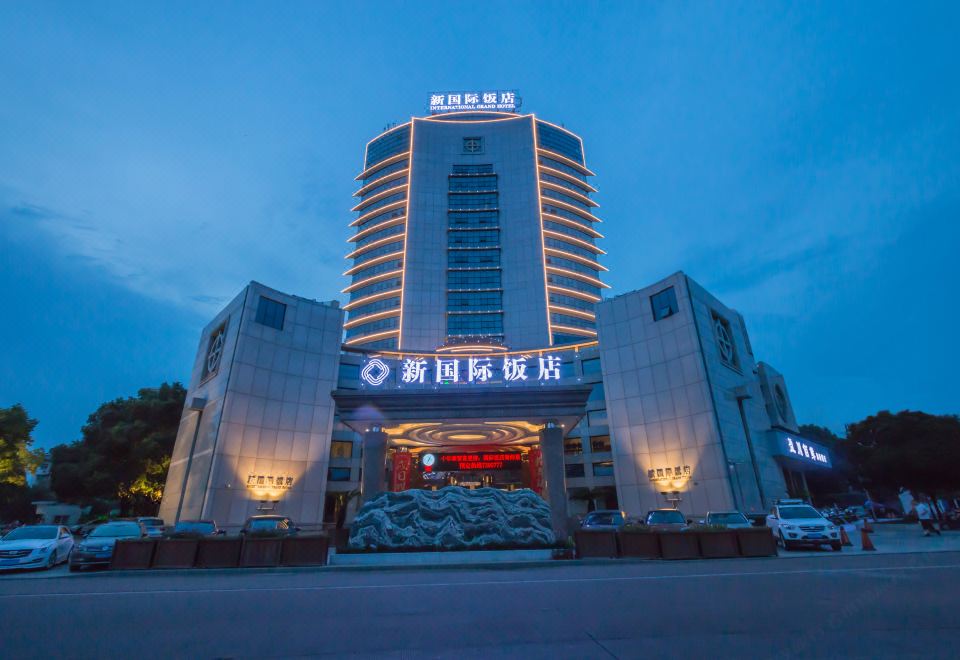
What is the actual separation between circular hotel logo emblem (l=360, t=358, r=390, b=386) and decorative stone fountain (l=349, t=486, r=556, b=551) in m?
12.5

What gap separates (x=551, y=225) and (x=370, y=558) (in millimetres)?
69653

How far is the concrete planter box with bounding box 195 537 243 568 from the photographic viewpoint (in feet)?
51.4

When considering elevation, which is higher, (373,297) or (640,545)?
(373,297)

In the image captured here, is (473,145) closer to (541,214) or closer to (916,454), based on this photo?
(541,214)

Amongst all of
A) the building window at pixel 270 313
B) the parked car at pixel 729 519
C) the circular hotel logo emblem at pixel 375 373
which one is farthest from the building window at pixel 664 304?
the building window at pixel 270 313

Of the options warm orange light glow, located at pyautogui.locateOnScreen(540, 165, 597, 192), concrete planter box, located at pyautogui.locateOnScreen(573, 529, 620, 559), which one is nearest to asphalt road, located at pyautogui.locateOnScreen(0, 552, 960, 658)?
concrete planter box, located at pyautogui.locateOnScreen(573, 529, 620, 559)

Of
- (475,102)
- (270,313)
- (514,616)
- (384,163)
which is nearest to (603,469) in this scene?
(270,313)

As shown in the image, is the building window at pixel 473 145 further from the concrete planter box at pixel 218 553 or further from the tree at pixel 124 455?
the concrete planter box at pixel 218 553

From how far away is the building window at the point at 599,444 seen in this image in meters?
50.6

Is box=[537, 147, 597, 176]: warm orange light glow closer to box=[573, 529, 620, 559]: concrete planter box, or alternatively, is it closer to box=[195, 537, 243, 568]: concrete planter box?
box=[573, 529, 620, 559]: concrete planter box

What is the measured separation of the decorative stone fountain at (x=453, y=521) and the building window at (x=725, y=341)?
2425cm

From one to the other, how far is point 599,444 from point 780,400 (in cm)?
1834

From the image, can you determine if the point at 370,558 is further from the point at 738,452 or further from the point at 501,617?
the point at 738,452

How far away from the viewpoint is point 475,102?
90812mm
